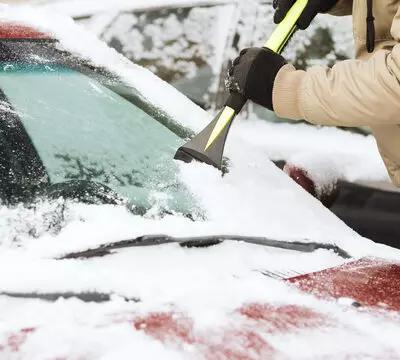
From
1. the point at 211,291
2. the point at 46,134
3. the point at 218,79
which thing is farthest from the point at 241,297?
the point at 218,79

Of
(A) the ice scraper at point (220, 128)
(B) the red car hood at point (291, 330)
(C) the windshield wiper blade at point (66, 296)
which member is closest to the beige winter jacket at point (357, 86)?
(A) the ice scraper at point (220, 128)

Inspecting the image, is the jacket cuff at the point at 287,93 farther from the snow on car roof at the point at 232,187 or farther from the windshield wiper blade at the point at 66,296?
the windshield wiper blade at the point at 66,296

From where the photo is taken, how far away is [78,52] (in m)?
1.94

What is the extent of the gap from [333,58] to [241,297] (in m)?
1.86

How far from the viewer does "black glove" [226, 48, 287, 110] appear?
1.69 metres

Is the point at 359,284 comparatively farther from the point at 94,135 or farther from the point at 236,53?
the point at 236,53

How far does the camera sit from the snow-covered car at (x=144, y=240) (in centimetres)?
106

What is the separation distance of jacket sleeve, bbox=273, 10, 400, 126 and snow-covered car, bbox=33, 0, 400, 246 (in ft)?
2.79

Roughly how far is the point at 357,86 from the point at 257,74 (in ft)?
0.95

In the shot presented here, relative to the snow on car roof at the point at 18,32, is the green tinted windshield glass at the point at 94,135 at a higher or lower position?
lower

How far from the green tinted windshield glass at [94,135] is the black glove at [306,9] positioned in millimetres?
517

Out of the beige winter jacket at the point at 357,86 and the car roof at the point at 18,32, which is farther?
the car roof at the point at 18,32

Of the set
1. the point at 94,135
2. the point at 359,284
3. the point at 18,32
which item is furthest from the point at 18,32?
the point at 359,284

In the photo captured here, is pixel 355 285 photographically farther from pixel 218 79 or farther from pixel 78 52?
pixel 218 79
